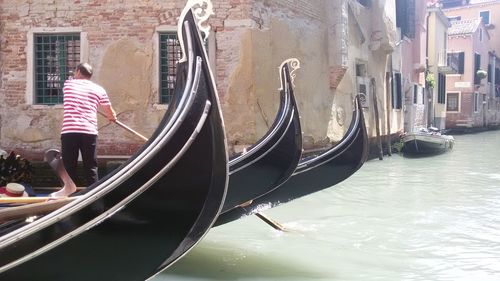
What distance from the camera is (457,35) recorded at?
1981cm

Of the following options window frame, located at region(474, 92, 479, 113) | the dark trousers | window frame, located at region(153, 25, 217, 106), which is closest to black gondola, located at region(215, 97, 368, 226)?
the dark trousers

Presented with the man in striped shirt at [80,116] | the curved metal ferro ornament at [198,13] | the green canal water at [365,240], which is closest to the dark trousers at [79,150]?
the man in striped shirt at [80,116]

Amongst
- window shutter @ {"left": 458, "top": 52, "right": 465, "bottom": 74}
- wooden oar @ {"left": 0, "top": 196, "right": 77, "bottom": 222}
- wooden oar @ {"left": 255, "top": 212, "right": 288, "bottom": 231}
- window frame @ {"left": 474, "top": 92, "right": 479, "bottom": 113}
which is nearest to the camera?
wooden oar @ {"left": 0, "top": 196, "right": 77, "bottom": 222}

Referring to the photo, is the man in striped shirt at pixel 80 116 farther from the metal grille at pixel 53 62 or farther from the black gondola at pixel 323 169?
the metal grille at pixel 53 62

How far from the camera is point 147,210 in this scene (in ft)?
6.37

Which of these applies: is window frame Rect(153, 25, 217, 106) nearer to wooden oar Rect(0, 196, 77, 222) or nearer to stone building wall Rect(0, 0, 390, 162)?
stone building wall Rect(0, 0, 390, 162)

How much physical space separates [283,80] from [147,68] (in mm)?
2360

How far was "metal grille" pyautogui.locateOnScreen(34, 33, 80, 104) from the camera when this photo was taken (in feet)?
19.5

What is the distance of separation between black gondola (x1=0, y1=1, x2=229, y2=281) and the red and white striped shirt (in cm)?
83

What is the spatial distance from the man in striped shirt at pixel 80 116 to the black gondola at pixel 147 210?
826 millimetres

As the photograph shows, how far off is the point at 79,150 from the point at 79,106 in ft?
0.83

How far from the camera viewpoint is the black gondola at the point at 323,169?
3838mm

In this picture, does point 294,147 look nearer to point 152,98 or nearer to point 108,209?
point 108,209

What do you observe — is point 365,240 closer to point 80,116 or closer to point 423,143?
point 80,116
